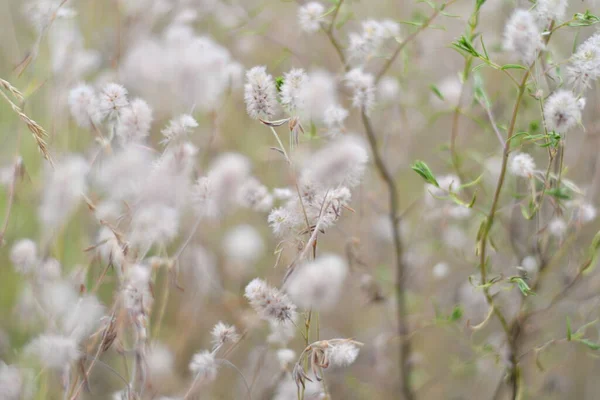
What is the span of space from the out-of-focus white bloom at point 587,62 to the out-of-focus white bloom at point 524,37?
0.07 metres

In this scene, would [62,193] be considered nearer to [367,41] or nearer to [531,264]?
→ [367,41]

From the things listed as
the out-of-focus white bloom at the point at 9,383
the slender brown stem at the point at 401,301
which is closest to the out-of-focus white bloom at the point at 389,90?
the slender brown stem at the point at 401,301

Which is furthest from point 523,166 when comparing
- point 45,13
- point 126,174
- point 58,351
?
point 45,13

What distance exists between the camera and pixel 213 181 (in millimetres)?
572

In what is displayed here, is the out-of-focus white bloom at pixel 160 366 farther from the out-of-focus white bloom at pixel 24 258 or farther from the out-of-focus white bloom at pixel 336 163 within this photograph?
the out-of-focus white bloom at pixel 336 163

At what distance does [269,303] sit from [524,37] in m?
0.36

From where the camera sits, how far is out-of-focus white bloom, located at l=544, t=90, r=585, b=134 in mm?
563

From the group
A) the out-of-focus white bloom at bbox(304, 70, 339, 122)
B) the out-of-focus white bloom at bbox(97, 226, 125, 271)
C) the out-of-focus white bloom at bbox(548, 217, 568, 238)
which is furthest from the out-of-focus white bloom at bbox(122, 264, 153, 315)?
the out-of-focus white bloom at bbox(548, 217, 568, 238)

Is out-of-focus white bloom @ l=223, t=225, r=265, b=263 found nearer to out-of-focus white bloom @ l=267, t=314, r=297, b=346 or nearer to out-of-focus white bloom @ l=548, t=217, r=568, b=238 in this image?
out-of-focus white bloom @ l=267, t=314, r=297, b=346

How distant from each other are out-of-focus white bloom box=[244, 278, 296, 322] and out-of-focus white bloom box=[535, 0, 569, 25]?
40 centimetres

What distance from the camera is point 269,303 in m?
0.56

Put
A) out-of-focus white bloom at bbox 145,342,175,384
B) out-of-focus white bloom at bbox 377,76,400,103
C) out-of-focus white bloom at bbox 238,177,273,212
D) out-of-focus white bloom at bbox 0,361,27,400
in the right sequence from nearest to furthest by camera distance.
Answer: out-of-focus white bloom at bbox 0,361,27,400, out-of-focus white bloom at bbox 238,177,273,212, out-of-focus white bloom at bbox 145,342,175,384, out-of-focus white bloom at bbox 377,76,400,103

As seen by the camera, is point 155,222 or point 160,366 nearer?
point 155,222

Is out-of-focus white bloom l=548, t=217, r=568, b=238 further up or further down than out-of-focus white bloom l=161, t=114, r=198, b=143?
further down
